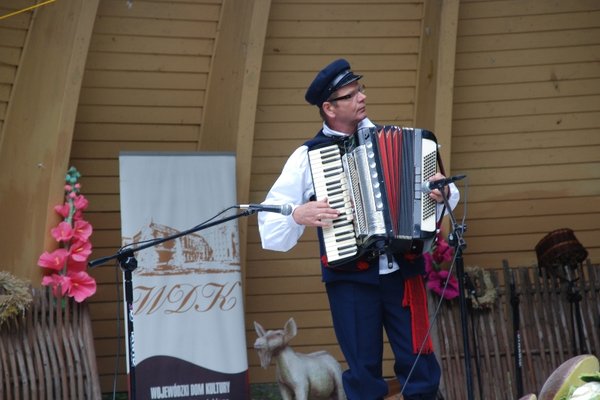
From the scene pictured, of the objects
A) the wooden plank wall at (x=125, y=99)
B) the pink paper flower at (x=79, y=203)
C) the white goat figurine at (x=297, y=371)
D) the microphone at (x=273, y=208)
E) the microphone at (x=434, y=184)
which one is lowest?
the white goat figurine at (x=297, y=371)

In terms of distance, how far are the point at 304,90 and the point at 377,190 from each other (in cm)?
281

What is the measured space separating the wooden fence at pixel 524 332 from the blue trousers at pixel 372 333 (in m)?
1.84

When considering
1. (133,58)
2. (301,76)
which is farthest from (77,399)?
(301,76)

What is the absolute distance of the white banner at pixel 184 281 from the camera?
533 centimetres

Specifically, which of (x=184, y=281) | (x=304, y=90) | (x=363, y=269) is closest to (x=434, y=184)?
(x=363, y=269)

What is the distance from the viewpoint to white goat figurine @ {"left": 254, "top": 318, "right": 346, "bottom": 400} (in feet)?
17.8

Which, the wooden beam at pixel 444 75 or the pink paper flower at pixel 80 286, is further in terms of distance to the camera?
the wooden beam at pixel 444 75

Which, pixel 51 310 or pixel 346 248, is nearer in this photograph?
pixel 346 248

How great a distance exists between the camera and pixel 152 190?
5539mm

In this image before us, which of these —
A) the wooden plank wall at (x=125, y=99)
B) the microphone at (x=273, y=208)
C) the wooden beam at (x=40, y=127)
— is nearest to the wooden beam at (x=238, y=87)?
the wooden plank wall at (x=125, y=99)

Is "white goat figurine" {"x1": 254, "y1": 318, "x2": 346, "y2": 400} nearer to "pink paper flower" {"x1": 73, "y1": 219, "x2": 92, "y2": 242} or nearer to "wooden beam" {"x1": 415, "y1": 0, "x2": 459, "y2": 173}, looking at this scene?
"pink paper flower" {"x1": 73, "y1": 219, "x2": 92, "y2": 242}

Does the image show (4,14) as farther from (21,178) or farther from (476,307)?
(476,307)

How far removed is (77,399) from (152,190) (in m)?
1.27

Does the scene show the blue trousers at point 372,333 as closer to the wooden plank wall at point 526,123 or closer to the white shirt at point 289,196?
the white shirt at point 289,196
